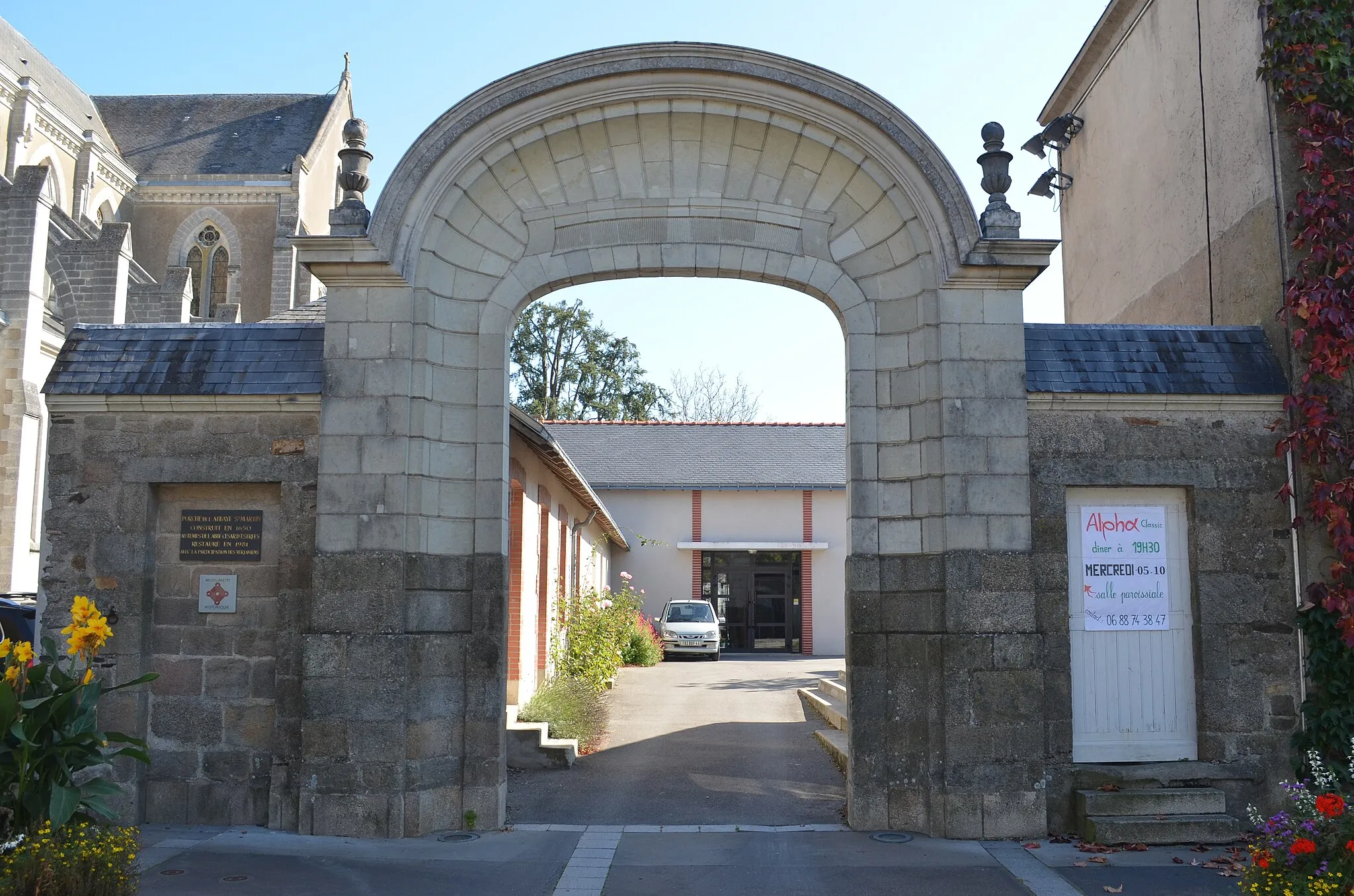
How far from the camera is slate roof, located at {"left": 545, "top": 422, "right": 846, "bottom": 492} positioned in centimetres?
2834

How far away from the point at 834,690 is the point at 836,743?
3771mm

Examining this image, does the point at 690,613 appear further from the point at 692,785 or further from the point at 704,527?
the point at 692,785

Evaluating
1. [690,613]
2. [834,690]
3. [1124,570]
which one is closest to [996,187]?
[1124,570]

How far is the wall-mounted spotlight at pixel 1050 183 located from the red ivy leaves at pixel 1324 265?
18.2 feet

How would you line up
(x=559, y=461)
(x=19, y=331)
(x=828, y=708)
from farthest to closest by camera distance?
(x=19, y=331), (x=828, y=708), (x=559, y=461)

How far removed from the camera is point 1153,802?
22.9ft

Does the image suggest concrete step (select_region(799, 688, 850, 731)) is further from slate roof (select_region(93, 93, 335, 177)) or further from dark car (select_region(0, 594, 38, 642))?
slate roof (select_region(93, 93, 335, 177))

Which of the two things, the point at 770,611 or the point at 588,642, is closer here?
the point at 588,642

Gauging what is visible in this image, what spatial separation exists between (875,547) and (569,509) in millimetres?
10859

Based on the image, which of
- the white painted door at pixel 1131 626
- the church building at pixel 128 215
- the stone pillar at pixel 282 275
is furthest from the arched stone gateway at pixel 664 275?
the stone pillar at pixel 282 275

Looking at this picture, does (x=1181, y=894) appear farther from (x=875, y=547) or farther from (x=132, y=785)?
(x=132, y=785)

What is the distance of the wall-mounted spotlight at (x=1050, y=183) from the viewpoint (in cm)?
1350

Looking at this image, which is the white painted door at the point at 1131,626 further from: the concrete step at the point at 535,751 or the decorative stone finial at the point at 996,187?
the concrete step at the point at 535,751

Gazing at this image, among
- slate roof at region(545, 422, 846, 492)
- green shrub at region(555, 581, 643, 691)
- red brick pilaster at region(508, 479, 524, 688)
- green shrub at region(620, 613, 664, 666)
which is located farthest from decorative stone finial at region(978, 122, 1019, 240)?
slate roof at region(545, 422, 846, 492)
